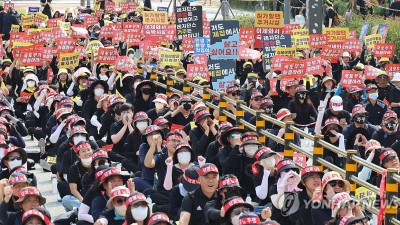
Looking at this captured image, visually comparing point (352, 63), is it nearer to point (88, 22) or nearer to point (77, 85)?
point (77, 85)

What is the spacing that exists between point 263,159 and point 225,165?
1163 mm


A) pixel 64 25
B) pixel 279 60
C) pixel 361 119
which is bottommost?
pixel 361 119

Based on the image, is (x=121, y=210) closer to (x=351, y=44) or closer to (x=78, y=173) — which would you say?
(x=78, y=173)

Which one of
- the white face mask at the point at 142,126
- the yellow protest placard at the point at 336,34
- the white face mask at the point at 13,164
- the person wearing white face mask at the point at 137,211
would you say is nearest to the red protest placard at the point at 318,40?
the yellow protest placard at the point at 336,34

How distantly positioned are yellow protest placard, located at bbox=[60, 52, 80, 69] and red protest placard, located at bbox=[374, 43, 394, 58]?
311 inches

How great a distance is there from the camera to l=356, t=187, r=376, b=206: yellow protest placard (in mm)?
10359

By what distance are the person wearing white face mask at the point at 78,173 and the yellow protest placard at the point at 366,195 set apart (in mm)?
3768

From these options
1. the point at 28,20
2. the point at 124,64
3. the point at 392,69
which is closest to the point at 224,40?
the point at 124,64

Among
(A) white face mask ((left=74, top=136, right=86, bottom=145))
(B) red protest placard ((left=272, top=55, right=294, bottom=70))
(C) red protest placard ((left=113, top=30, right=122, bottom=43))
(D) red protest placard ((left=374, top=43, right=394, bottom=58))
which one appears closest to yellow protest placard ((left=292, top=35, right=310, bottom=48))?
(D) red protest placard ((left=374, top=43, right=394, bottom=58))

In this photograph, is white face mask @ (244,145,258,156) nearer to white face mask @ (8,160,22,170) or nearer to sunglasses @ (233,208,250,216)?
sunglasses @ (233,208,250,216)

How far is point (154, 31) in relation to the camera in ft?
79.2

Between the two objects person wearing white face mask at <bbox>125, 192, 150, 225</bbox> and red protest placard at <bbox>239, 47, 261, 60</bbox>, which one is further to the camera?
red protest placard at <bbox>239, 47, 261, 60</bbox>

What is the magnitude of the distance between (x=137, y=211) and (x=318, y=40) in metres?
14.7

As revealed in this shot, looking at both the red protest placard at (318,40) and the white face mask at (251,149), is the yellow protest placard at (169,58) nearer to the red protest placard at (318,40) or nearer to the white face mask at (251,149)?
the red protest placard at (318,40)
